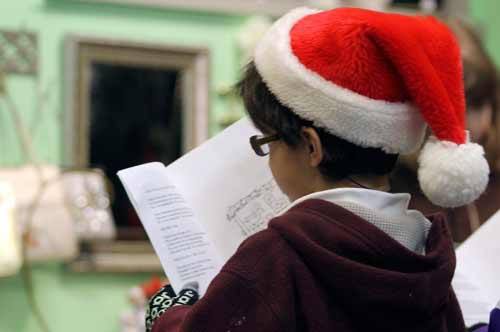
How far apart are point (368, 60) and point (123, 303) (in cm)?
195

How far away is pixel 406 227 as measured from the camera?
950mm

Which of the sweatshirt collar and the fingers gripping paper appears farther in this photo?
the fingers gripping paper

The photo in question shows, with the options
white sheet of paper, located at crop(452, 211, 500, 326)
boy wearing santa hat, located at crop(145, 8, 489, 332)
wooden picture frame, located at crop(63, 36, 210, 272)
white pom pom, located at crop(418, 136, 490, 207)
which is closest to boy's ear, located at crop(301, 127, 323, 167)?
boy wearing santa hat, located at crop(145, 8, 489, 332)

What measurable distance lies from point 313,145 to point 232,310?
20 centimetres

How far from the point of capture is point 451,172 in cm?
93

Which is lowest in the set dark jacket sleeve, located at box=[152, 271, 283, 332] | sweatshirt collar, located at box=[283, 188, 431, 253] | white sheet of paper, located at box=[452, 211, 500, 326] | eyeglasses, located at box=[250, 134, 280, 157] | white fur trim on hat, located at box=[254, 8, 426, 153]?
white sheet of paper, located at box=[452, 211, 500, 326]

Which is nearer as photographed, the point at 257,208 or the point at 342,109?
the point at 342,109

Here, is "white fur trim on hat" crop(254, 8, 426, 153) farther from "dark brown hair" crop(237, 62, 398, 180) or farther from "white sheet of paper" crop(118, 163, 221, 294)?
"white sheet of paper" crop(118, 163, 221, 294)

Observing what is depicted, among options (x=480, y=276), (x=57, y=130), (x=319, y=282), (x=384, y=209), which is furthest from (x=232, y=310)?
(x=57, y=130)

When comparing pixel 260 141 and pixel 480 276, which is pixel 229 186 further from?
pixel 480 276

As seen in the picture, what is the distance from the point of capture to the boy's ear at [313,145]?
0.95 m

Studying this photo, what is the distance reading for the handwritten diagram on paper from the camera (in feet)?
3.73

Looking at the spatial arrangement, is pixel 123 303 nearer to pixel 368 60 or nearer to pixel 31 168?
pixel 31 168

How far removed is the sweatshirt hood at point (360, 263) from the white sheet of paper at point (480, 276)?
288mm
